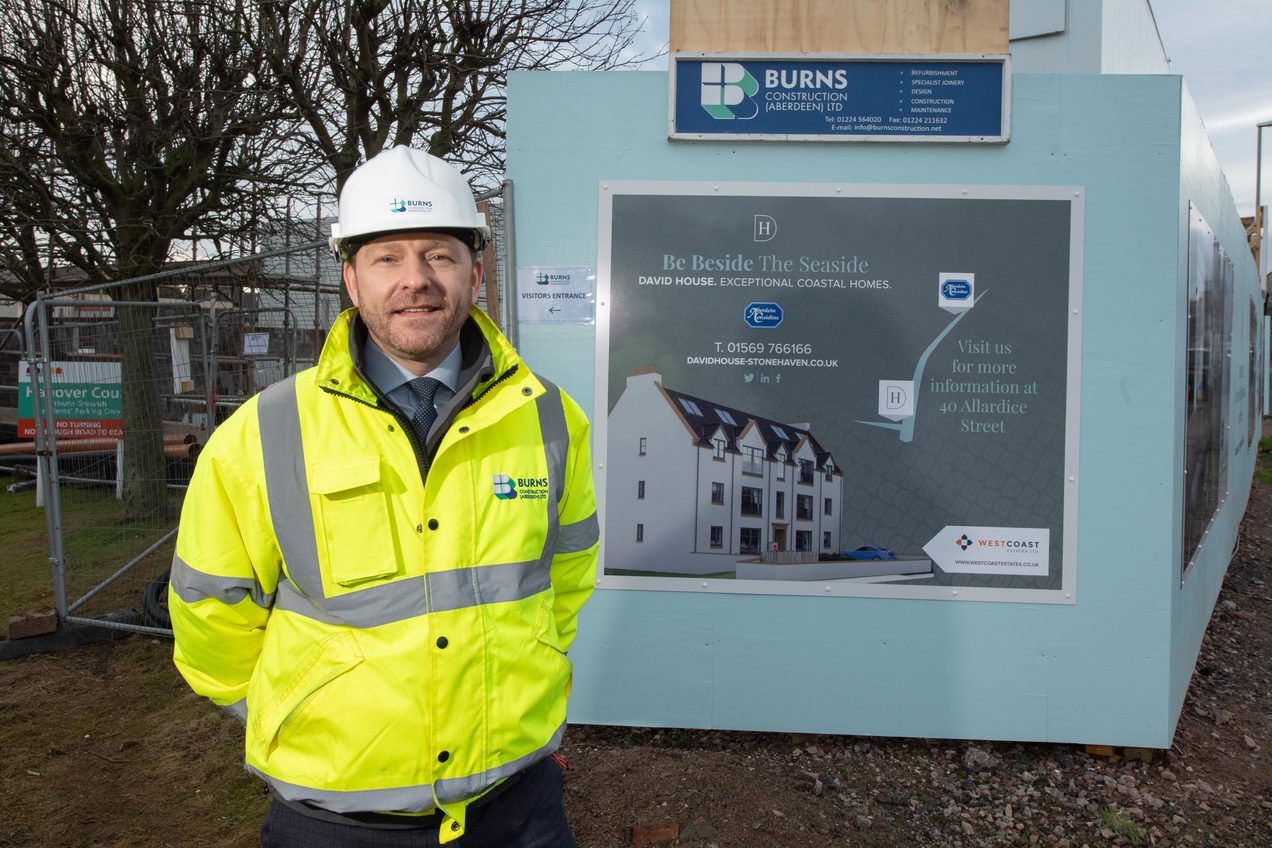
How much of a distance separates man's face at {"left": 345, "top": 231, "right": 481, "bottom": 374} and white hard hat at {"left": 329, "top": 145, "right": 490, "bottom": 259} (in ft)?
0.11

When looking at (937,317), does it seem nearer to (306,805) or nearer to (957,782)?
(957,782)

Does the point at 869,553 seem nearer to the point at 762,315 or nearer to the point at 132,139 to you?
the point at 762,315

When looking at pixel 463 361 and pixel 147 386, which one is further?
pixel 147 386

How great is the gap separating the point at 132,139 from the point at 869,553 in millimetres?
9007

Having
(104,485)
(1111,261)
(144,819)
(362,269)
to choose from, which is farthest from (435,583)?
(104,485)

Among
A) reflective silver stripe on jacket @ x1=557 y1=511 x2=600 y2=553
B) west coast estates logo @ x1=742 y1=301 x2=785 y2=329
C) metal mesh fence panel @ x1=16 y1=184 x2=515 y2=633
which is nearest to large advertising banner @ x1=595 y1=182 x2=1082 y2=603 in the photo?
west coast estates logo @ x1=742 y1=301 x2=785 y2=329

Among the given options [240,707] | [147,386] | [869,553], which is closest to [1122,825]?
[869,553]

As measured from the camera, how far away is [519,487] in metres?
1.96

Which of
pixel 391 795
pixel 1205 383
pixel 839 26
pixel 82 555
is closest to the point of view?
pixel 391 795

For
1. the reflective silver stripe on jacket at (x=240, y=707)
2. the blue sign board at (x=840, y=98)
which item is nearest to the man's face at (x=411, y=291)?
the reflective silver stripe on jacket at (x=240, y=707)

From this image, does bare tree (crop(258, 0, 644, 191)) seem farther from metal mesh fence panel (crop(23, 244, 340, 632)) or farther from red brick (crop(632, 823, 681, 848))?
red brick (crop(632, 823, 681, 848))

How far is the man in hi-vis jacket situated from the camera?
1769mm

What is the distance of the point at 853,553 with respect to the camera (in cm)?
418

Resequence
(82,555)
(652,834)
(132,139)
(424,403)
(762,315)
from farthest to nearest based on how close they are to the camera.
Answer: (132,139), (82,555), (762,315), (652,834), (424,403)
